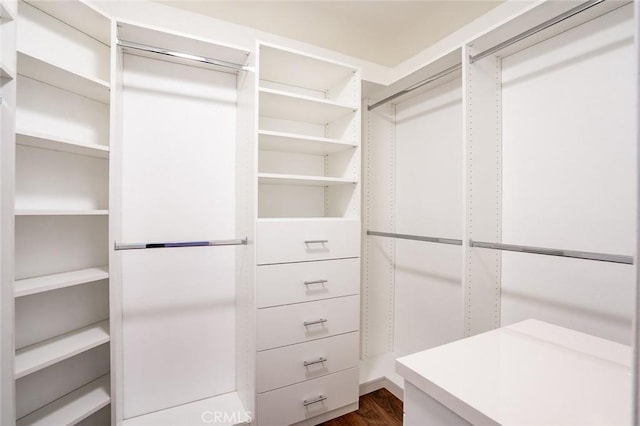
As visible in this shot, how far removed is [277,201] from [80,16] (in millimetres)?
1348

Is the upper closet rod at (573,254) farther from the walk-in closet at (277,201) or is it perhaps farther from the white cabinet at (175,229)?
the white cabinet at (175,229)

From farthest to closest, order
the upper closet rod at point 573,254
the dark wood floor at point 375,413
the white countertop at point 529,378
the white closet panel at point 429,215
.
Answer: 1. the white closet panel at point 429,215
2. the dark wood floor at point 375,413
3. the upper closet rod at point 573,254
4. the white countertop at point 529,378

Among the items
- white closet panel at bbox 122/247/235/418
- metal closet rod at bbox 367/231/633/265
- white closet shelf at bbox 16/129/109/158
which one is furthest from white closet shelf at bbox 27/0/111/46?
metal closet rod at bbox 367/231/633/265

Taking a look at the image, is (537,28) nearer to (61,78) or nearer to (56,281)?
(61,78)

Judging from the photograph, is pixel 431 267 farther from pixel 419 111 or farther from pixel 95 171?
pixel 95 171

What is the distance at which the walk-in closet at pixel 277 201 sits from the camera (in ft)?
4.00

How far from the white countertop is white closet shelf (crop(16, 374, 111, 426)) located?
1.48m

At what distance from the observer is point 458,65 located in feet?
5.58

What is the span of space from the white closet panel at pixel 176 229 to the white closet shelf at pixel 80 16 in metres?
0.19

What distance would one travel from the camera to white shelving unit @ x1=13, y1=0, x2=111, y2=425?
1220mm

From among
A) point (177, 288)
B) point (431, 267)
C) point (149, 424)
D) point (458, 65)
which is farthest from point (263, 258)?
Answer: point (458, 65)

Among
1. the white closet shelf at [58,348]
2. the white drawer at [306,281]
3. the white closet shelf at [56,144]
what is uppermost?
the white closet shelf at [56,144]

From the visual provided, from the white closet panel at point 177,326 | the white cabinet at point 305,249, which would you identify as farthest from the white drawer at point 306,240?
the white closet panel at point 177,326

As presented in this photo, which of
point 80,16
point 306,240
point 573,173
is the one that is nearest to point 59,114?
point 80,16
